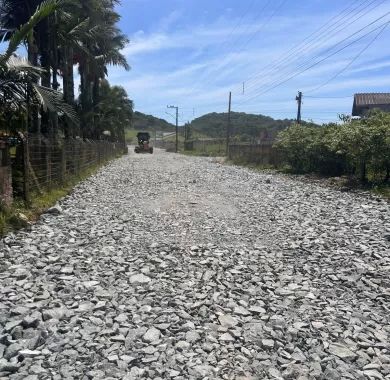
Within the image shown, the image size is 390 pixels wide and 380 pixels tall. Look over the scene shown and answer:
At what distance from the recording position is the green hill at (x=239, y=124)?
9221 cm

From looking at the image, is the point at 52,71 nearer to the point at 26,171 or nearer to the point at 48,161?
the point at 48,161

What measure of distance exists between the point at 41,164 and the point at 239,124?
98.0 meters

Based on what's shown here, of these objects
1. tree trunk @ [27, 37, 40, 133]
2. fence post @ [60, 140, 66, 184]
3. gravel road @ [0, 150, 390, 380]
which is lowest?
gravel road @ [0, 150, 390, 380]

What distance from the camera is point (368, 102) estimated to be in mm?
41469

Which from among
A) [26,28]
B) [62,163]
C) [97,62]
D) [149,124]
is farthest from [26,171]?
[149,124]

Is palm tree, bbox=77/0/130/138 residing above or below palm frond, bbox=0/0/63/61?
above

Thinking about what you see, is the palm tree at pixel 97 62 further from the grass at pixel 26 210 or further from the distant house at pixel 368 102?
the distant house at pixel 368 102

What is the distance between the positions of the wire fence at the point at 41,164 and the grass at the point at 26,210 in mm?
200

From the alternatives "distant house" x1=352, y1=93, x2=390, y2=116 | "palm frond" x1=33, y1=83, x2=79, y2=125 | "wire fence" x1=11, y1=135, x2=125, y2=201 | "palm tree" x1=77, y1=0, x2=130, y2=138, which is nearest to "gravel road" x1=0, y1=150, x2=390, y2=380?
"wire fence" x1=11, y1=135, x2=125, y2=201

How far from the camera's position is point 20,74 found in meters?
12.1

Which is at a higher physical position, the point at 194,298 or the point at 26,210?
the point at 26,210

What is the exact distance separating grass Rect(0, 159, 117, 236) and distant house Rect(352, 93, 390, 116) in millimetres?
34218

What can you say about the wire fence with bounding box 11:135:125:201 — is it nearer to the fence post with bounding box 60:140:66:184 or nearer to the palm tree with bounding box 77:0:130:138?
the fence post with bounding box 60:140:66:184

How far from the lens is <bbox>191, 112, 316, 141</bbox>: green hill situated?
92.2 metres
